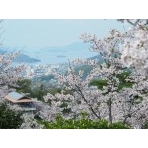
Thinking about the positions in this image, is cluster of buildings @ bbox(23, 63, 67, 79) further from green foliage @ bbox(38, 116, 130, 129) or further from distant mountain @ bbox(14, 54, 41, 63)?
green foliage @ bbox(38, 116, 130, 129)

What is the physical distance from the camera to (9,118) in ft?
16.8

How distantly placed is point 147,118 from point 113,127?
63 centimetres

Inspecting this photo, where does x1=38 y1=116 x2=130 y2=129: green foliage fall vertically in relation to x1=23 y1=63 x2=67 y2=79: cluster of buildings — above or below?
below

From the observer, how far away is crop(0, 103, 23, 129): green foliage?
5059 millimetres

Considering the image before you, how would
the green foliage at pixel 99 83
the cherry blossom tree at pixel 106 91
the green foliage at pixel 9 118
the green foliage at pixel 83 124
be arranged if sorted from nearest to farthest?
the green foliage at pixel 83 124 → the green foliage at pixel 9 118 → the cherry blossom tree at pixel 106 91 → the green foliage at pixel 99 83

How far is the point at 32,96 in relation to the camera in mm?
5152

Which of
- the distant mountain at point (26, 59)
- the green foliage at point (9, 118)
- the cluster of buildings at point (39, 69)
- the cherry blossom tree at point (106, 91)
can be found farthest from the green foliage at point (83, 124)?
the distant mountain at point (26, 59)

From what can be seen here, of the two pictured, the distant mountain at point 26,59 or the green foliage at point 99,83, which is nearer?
the distant mountain at point 26,59

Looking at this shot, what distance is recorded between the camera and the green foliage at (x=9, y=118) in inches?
199

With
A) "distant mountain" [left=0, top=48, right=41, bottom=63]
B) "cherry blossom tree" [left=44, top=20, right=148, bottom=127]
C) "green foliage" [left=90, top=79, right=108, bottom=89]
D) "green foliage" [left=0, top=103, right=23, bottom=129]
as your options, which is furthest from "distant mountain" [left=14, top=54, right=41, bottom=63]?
"green foliage" [left=90, top=79, right=108, bottom=89]

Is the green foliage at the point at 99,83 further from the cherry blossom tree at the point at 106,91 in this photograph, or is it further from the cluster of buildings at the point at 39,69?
the cluster of buildings at the point at 39,69

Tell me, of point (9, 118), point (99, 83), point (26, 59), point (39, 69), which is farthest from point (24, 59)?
point (99, 83)
